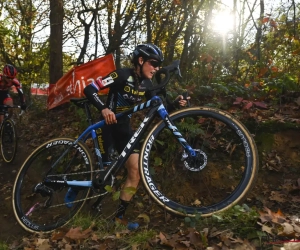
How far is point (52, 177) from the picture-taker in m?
4.30

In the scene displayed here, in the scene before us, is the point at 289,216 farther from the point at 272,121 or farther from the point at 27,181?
the point at 27,181

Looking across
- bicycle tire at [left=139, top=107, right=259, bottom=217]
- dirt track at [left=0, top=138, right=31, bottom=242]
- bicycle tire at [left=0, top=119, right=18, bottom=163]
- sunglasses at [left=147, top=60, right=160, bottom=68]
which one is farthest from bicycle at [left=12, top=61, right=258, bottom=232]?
bicycle tire at [left=0, top=119, right=18, bottom=163]

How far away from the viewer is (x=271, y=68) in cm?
809

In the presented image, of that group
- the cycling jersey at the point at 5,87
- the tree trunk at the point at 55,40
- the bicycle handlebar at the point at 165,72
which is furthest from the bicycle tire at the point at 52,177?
the tree trunk at the point at 55,40

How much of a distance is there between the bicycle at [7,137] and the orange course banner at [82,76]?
1766 millimetres

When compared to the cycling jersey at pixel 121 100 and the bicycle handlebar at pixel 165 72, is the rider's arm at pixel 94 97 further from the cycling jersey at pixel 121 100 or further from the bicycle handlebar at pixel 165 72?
the bicycle handlebar at pixel 165 72

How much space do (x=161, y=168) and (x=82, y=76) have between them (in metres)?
4.89

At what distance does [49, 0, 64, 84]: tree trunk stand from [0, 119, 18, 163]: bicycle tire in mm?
3471

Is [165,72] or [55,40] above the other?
[55,40]

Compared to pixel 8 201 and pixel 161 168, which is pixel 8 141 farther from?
pixel 161 168

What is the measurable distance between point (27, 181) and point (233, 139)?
3.00m

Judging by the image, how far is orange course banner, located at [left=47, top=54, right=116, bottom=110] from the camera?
351 inches

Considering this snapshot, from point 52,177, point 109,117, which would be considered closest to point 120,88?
point 109,117

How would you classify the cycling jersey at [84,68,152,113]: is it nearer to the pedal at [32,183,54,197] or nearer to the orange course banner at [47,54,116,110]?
the pedal at [32,183,54,197]
